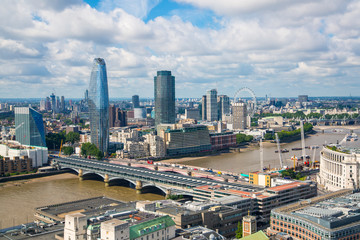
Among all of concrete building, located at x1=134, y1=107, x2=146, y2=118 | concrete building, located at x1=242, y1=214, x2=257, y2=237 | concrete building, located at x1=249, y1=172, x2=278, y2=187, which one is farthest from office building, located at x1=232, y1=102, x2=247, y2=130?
concrete building, located at x1=242, y1=214, x2=257, y2=237

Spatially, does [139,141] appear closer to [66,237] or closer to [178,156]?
[178,156]

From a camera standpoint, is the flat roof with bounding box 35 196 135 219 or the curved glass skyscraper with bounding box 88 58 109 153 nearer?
the flat roof with bounding box 35 196 135 219

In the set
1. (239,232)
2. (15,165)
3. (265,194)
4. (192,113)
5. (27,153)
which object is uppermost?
(192,113)

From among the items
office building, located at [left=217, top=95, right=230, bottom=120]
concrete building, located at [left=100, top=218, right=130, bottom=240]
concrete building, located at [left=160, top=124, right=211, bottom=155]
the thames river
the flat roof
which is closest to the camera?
concrete building, located at [left=100, top=218, right=130, bottom=240]

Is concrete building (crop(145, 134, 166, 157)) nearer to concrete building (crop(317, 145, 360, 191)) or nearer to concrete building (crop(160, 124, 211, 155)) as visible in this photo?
concrete building (crop(160, 124, 211, 155))

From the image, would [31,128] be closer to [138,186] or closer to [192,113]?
[138,186]

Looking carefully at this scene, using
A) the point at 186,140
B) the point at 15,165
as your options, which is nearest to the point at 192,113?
the point at 186,140
